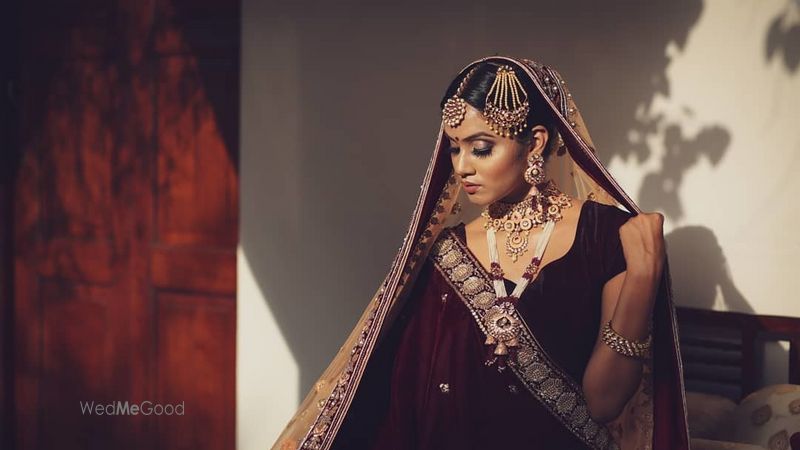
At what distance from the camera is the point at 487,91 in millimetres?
2104

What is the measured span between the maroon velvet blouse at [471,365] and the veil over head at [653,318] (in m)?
0.05

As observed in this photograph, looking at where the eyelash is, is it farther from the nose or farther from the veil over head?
the veil over head

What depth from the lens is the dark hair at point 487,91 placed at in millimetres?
2107

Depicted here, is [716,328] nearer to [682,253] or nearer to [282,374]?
[682,253]

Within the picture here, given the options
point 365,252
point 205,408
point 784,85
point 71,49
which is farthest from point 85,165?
point 784,85

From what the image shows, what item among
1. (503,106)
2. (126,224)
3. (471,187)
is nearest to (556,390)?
(471,187)

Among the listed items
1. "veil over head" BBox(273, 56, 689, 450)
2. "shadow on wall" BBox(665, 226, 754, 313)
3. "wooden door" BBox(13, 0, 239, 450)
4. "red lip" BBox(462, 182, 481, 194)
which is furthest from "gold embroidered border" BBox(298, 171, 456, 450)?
"wooden door" BBox(13, 0, 239, 450)

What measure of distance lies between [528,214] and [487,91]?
0.99 feet

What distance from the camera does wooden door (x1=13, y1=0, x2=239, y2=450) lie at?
4.01 metres

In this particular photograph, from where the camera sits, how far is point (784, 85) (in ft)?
9.19

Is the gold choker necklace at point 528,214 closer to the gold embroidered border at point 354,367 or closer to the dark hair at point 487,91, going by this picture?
the dark hair at point 487,91

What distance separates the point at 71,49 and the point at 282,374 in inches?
80.8

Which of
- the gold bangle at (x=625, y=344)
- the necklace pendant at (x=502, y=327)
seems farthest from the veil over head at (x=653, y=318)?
the necklace pendant at (x=502, y=327)

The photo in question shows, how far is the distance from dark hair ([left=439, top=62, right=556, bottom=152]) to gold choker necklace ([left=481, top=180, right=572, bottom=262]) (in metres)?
0.12
